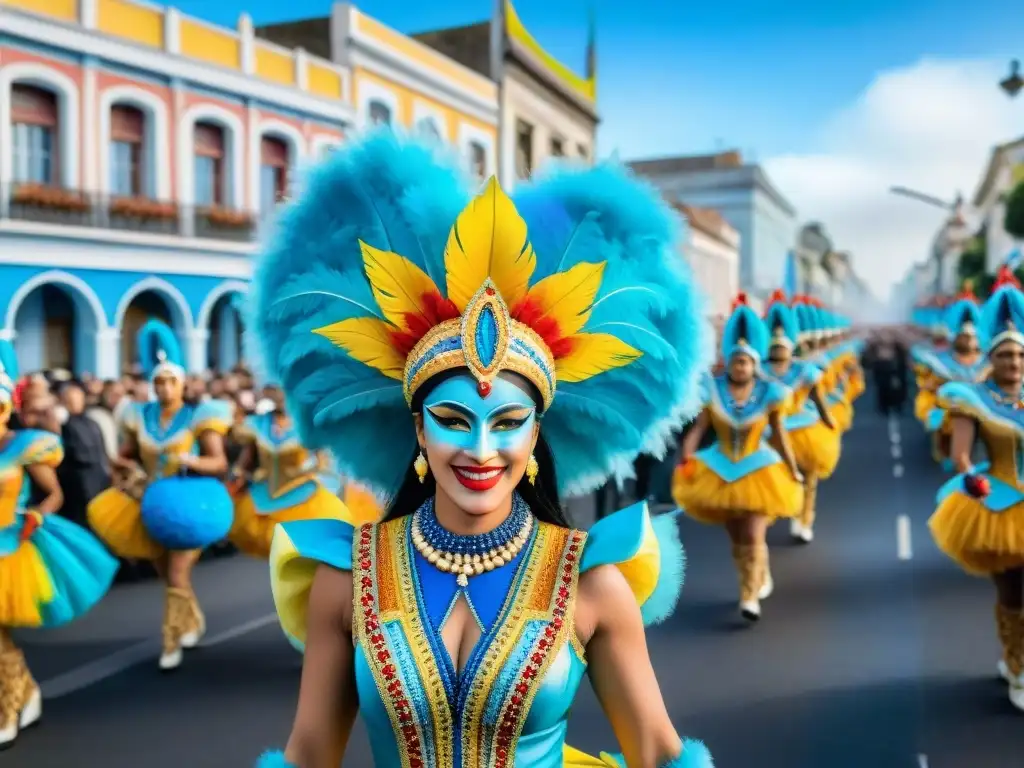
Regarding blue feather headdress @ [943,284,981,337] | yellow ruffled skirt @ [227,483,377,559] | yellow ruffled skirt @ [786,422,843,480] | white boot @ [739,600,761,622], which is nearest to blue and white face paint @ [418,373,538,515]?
yellow ruffled skirt @ [227,483,377,559]

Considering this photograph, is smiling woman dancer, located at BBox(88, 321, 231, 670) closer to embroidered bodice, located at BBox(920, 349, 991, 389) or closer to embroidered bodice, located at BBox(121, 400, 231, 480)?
embroidered bodice, located at BBox(121, 400, 231, 480)

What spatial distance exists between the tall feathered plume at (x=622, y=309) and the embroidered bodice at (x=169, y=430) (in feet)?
15.5

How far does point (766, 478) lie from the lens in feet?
26.1

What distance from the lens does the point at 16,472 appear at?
5699mm

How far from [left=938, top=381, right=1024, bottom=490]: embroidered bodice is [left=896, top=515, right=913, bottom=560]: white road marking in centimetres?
450

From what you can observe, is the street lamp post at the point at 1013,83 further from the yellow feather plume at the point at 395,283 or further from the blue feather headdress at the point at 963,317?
the yellow feather plume at the point at 395,283

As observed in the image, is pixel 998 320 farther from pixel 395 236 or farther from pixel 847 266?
pixel 847 266

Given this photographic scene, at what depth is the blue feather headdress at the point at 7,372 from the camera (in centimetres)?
564

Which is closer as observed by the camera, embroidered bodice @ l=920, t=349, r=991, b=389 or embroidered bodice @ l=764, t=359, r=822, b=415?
embroidered bodice @ l=764, t=359, r=822, b=415

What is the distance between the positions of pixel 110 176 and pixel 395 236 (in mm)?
17800

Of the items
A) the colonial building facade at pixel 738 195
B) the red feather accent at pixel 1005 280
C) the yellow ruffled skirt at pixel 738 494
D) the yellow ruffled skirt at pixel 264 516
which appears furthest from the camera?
the colonial building facade at pixel 738 195

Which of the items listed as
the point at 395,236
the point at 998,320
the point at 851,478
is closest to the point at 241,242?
the point at 851,478

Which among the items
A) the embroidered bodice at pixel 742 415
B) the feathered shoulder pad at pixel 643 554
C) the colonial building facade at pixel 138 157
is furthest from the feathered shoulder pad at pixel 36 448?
the colonial building facade at pixel 138 157

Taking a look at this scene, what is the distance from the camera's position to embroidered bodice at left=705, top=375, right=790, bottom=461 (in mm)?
8250
